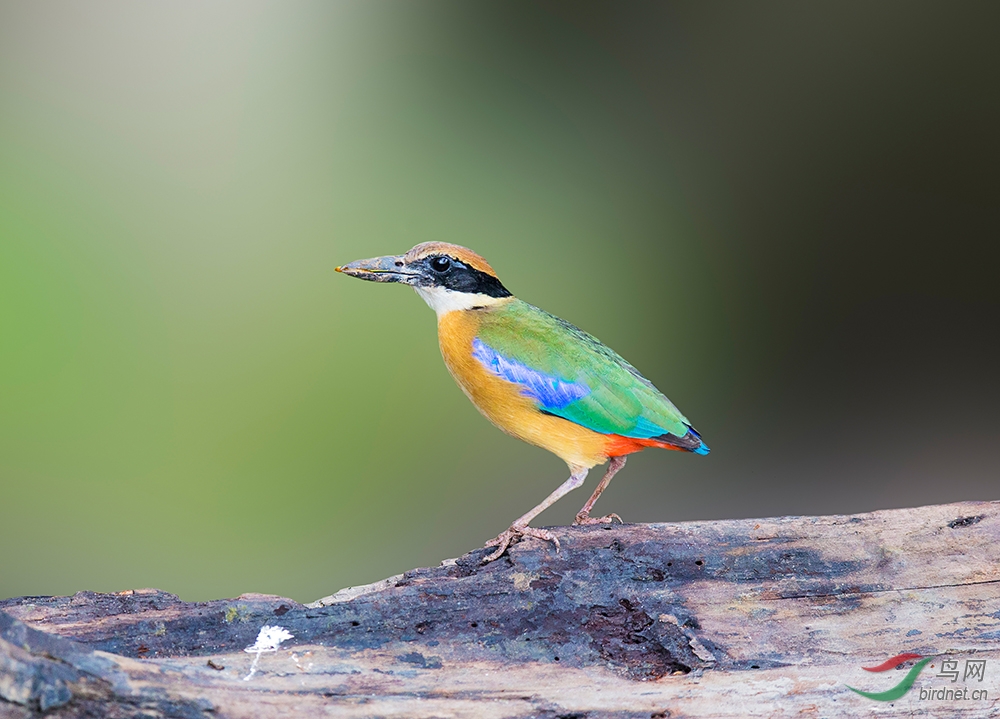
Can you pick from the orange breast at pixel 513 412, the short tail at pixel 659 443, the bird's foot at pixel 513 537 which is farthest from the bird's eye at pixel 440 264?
the bird's foot at pixel 513 537

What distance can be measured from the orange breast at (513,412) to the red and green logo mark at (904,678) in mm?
1256

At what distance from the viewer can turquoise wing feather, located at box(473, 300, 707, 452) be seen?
3.73 metres

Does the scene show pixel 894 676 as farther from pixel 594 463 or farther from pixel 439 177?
pixel 439 177

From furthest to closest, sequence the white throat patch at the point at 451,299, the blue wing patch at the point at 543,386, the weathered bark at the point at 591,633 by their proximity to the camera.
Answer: the white throat patch at the point at 451,299
the blue wing patch at the point at 543,386
the weathered bark at the point at 591,633

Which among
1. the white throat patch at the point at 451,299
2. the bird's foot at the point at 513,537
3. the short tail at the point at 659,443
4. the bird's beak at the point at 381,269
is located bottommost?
the bird's foot at the point at 513,537

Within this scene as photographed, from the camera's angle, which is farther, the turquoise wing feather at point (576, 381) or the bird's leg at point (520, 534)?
the turquoise wing feather at point (576, 381)

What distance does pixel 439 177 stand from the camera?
6.45 m

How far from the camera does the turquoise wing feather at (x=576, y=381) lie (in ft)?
12.3

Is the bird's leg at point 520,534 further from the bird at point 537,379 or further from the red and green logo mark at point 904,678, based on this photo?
the red and green logo mark at point 904,678

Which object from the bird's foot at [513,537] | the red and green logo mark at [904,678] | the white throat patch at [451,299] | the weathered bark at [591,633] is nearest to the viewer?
the weathered bark at [591,633]

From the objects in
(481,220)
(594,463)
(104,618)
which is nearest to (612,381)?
(594,463)

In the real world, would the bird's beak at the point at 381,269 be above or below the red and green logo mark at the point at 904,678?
above

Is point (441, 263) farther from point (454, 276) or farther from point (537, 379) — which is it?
point (537, 379)

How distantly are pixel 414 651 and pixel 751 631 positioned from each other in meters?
1.15
